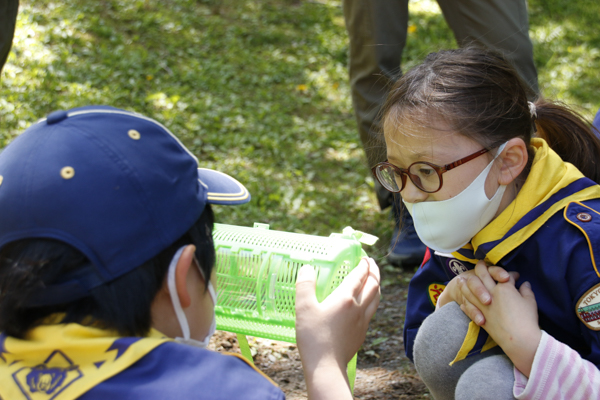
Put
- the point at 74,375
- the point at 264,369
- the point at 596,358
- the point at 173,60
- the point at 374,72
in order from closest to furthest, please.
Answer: the point at 74,375, the point at 596,358, the point at 264,369, the point at 374,72, the point at 173,60

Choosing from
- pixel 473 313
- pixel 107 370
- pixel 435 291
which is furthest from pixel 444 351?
pixel 107 370

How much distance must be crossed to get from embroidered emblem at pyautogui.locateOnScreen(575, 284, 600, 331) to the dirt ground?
926 mm

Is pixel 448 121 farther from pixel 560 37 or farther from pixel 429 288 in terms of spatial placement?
pixel 560 37

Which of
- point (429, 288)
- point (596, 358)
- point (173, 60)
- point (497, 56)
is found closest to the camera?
point (596, 358)

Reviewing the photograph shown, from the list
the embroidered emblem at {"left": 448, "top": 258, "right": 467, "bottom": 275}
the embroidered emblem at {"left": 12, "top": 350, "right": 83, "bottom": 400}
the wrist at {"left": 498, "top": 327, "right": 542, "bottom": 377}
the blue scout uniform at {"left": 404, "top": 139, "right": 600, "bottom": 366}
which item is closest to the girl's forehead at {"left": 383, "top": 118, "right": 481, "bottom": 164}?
the blue scout uniform at {"left": 404, "top": 139, "right": 600, "bottom": 366}

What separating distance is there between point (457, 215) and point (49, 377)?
119 centimetres

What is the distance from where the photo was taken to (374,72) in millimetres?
3207

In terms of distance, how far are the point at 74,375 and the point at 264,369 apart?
1.47m

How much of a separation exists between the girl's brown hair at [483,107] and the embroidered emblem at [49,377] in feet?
3.73

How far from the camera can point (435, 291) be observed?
6.67 feet

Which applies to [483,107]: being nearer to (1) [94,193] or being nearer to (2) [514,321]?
(2) [514,321]

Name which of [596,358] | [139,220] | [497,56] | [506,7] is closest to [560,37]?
[506,7]

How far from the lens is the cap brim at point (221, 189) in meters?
1.41

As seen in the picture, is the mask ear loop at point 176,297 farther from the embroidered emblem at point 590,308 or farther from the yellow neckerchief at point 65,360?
the embroidered emblem at point 590,308
